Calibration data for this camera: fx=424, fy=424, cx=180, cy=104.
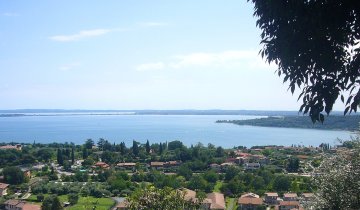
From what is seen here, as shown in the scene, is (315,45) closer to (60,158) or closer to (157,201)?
(157,201)

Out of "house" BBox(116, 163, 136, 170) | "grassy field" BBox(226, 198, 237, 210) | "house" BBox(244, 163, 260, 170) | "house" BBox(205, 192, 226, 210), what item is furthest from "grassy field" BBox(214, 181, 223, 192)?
"house" BBox(116, 163, 136, 170)

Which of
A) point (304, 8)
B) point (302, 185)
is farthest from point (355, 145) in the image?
point (302, 185)

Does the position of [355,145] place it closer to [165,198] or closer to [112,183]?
[165,198]

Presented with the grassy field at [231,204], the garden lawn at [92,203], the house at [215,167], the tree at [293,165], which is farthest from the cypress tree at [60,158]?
the tree at [293,165]

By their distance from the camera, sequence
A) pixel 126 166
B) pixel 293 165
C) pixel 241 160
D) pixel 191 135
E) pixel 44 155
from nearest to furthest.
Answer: pixel 293 165, pixel 126 166, pixel 241 160, pixel 44 155, pixel 191 135

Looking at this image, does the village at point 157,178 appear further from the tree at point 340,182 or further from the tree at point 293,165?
the tree at point 340,182

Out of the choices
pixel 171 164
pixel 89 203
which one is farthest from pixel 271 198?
pixel 171 164
